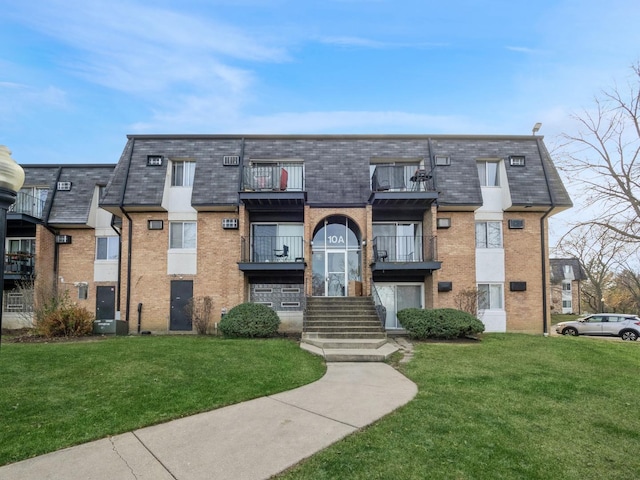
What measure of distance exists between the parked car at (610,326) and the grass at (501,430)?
1484 cm

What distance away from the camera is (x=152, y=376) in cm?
679

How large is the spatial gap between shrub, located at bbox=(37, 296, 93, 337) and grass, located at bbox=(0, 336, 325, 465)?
3.22 m

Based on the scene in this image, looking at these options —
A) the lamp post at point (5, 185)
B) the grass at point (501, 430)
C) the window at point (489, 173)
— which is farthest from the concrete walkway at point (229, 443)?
the window at point (489, 173)

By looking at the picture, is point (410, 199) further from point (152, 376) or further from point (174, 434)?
point (174, 434)

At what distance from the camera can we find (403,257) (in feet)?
52.4

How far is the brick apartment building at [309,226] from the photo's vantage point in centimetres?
1517

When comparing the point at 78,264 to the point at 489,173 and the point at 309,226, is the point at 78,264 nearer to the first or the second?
the point at 309,226

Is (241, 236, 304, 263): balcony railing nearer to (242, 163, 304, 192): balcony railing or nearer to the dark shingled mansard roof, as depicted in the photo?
the dark shingled mansard roof

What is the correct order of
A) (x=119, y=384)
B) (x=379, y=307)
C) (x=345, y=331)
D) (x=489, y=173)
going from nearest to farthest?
(x=119, y=384) < (x=345, y=331) < (x=379, y=307) < (x=489, y=173)

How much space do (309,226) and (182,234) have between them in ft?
17.6

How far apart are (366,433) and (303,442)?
776 mm

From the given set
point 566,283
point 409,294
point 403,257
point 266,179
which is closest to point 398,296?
point 409,294

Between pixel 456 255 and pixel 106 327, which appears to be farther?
pixel 456 255

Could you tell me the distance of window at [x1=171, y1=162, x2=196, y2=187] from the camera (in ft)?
52.8
